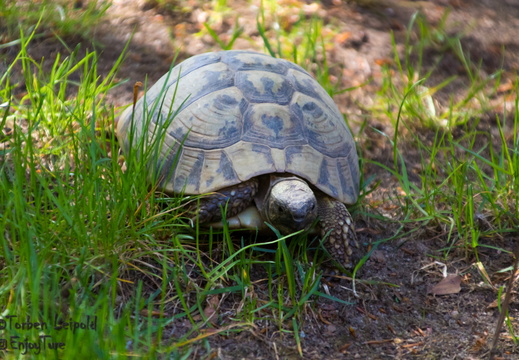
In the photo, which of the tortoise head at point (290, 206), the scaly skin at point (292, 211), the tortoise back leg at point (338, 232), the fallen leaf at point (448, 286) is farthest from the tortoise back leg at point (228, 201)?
the fallen leaf at point (448, 286)

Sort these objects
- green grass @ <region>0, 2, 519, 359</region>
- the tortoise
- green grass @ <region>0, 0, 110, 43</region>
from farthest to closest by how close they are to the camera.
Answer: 1. green grass @ <region>0, 0, 110, 43</region>
2. the tortoise
3. green grass @ <region>0, 2, 519, 359</region>

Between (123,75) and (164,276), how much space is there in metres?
2.15

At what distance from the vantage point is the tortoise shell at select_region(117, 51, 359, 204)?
2.78 m

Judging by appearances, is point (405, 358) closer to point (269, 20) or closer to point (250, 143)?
point (250, 143)

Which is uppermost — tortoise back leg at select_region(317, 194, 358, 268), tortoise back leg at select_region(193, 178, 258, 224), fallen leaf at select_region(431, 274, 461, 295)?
tortoise back leg at select_region(193, 178, 258, 224)

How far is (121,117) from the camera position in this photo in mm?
3492

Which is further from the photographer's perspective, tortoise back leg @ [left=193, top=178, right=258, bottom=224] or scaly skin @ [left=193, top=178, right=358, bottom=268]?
tortoise back leg @ [left=193, top=178, right=258, bottom=224]

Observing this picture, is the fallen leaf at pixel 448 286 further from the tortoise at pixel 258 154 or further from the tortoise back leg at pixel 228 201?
the tortoise back leg at pixel 228 201

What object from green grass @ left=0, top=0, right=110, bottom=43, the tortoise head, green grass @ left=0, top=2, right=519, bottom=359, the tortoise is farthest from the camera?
green grass @ left=0, top=0, right=110, bottom=43

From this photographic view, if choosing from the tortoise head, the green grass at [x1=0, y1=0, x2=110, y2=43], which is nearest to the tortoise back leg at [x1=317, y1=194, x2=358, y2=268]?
the tortoise head

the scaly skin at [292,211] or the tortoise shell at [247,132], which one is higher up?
the tortoise shell at [247,132]

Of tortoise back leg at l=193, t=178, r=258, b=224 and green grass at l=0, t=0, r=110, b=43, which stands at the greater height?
green grass at l=0, t=0, r=110, b=43

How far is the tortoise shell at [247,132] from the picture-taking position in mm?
2779

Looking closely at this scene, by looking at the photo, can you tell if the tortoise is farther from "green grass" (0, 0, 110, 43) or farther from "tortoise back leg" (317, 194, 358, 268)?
"green grass" (0, 0, 110, 43)
